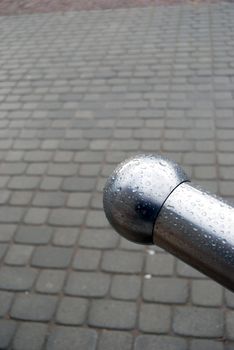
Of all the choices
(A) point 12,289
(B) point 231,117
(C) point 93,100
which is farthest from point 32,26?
(A) point 12,289

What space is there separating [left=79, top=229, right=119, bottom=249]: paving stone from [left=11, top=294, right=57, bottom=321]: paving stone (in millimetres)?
525

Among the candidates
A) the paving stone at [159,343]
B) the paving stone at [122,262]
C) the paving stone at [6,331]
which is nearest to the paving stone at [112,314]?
the paving stone at [159,343]

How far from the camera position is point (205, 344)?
2.39 metres

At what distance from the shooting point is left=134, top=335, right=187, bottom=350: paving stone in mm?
2404

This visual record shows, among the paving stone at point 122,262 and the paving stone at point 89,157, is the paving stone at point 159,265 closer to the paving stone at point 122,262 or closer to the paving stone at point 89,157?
the paving stone at point 122,262

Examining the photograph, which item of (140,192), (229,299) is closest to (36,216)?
(229,299)

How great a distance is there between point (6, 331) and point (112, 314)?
0.66m

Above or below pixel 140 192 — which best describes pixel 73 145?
below

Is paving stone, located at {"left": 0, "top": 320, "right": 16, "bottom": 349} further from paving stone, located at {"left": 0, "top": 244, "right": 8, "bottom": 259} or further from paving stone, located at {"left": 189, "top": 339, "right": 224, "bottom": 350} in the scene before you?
paving stone, located at {"left": 189, "top": 339, "right": 224, "bottom": 350}

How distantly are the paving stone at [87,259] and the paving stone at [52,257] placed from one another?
0.22ft

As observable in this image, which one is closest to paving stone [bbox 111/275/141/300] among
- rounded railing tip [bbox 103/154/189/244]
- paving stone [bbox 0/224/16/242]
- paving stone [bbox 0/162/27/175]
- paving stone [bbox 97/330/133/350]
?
paving stone [bbox 97/330/133/350]

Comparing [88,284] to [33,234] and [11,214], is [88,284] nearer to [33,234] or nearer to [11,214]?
[33,234]

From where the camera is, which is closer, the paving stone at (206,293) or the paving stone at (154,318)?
the paving stone at (154,318)

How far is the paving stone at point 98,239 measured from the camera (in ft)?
10.3
